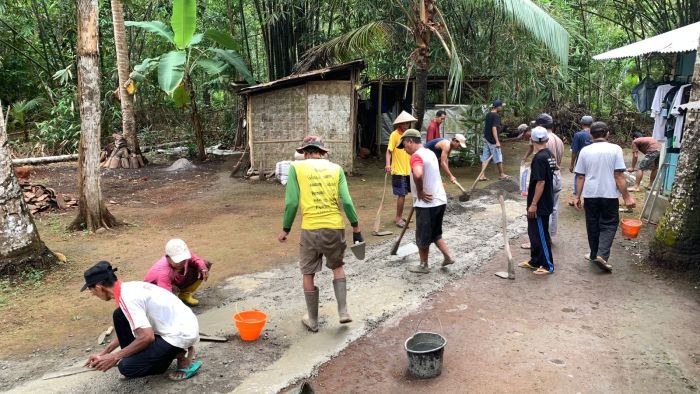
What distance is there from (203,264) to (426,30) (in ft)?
19.6

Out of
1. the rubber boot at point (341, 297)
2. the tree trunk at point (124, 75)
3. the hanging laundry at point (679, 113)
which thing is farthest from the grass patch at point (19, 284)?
the hanging laundry at point (679, 113)

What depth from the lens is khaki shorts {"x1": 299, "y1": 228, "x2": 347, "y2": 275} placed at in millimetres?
4105

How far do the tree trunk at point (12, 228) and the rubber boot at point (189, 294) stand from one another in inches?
85.2

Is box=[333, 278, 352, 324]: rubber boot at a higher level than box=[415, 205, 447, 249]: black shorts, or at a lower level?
lower

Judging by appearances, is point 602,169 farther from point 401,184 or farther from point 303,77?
point 303,77

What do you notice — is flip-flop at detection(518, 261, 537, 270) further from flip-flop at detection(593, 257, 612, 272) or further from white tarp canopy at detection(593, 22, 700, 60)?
white tarp canopy at detection(593, 22, 700, 60)

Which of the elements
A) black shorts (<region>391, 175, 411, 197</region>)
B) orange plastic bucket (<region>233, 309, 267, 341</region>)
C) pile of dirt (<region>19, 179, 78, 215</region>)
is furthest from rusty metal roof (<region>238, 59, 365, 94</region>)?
orange plastic bucket (<region>233, 309, 267, 341</region>)

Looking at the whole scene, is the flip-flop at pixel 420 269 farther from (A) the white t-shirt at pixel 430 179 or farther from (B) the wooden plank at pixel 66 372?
(B) the wooden plank at pixel 66 372

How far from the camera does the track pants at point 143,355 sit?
3.29 metres

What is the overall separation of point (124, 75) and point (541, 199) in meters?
10.9

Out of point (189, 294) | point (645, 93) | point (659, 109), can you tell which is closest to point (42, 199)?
point (189, 294)

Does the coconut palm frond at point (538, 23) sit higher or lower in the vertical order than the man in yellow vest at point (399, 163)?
higher

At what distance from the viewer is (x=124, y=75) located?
12617mm

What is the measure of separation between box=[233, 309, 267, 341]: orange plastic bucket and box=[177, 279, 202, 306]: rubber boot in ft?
2.78
